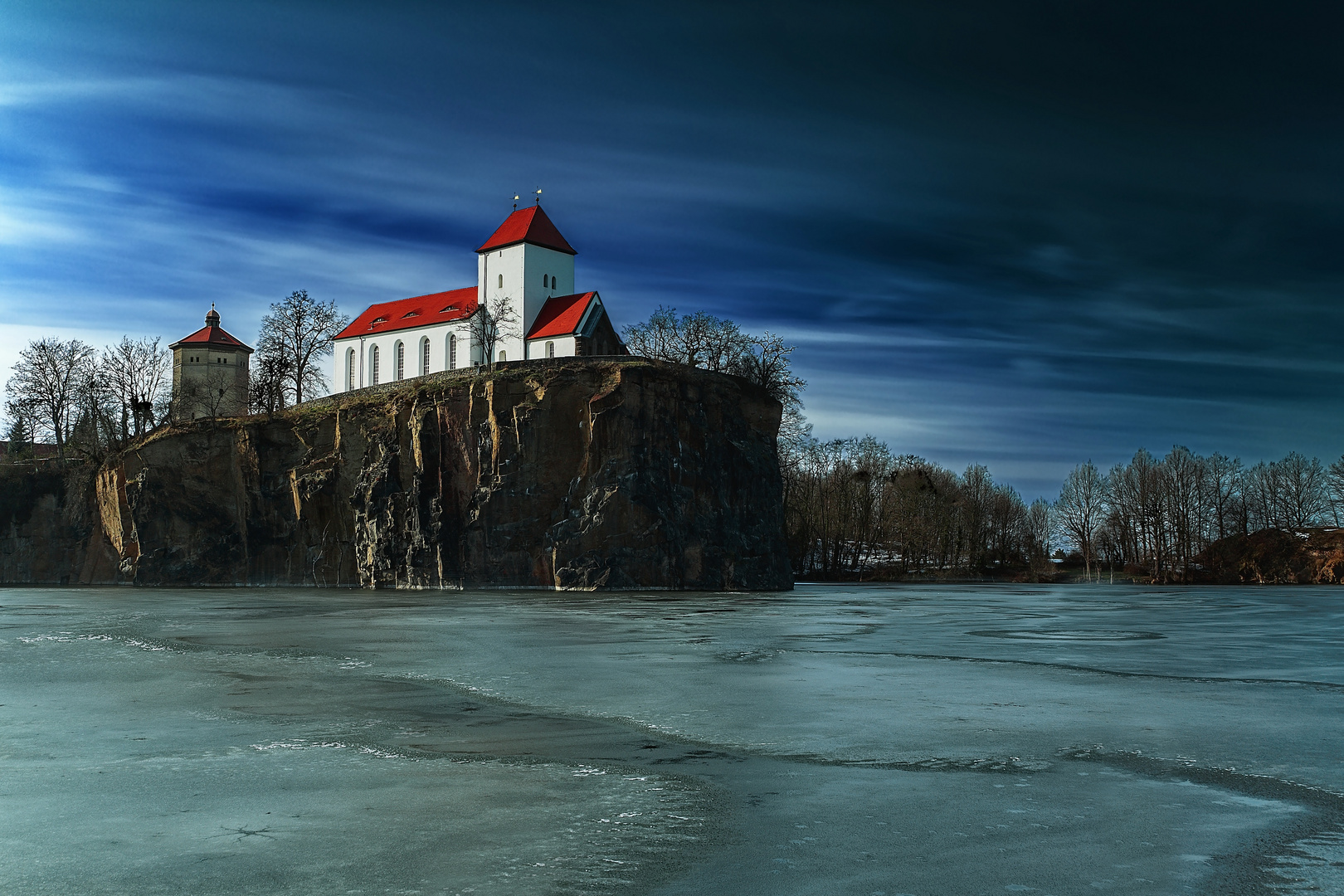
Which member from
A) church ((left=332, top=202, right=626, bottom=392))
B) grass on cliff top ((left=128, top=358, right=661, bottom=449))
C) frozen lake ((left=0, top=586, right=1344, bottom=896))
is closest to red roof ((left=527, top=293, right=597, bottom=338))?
church ((left=332, top=202, right=626, bottom=392))

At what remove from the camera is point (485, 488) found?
63.5m

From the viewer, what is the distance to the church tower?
9375cm

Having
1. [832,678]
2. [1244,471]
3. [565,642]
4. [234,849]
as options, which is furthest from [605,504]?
Result: [1244,471]

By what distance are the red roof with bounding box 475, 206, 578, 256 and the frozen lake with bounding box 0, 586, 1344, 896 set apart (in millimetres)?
78258

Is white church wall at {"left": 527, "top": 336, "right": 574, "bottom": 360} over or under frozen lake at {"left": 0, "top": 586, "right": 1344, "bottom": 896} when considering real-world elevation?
over

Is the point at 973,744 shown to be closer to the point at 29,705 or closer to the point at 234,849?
the point at 234,849

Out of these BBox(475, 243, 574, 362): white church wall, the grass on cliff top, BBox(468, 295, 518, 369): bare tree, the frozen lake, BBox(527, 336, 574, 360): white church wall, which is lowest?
the frozen lake

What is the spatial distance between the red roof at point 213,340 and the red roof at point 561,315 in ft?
154

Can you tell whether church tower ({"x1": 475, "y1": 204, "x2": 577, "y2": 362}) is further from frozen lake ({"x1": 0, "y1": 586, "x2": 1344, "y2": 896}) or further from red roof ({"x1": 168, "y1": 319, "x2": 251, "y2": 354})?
frozen lake ({"x1": 0, "y1": 586, "x2": 1344, "y2": 896})

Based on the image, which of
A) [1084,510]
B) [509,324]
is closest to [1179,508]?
[1084,510]

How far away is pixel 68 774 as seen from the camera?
8.71m

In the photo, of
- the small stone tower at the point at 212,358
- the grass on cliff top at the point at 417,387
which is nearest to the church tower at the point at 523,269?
the grass on cliff top at the point at 417,387

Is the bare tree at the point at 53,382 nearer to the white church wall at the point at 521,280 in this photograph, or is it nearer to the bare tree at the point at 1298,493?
the white church wall at the point at 521,280

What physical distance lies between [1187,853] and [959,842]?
1420 millimetres
